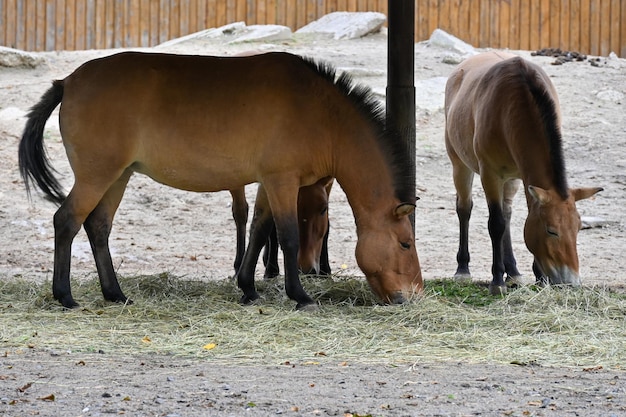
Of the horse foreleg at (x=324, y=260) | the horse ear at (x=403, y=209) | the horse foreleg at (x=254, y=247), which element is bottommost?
the horse foreleg at (x=324, y=260)

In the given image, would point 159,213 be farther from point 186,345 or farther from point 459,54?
point 459,54

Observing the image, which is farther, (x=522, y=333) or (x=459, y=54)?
(x=459, y=54)

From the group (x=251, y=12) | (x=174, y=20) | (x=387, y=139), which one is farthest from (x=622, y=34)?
(x=387, y=139)

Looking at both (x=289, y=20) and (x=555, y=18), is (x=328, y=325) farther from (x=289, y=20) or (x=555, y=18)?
(x=555, y=18)

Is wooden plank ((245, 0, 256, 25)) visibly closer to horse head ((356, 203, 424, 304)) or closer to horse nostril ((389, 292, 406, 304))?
horse head ((356, 203, 424, 304))

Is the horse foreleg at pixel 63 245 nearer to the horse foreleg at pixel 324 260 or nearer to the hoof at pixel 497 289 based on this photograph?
the horse foreleg at pixel 324 260

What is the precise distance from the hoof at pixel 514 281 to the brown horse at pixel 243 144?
1318mm

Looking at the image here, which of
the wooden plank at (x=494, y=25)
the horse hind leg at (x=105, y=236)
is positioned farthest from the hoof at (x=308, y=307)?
the wooden plank at (x=494, y=25)

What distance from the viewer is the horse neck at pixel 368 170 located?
6.42 meters

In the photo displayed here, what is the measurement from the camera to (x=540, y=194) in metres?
6.54

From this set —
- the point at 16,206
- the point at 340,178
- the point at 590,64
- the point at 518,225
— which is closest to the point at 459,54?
the point at 590,64

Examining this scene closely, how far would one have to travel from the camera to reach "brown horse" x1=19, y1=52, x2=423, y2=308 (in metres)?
6.38

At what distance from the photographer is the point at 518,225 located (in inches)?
438

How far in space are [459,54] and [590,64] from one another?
2.18 meters
